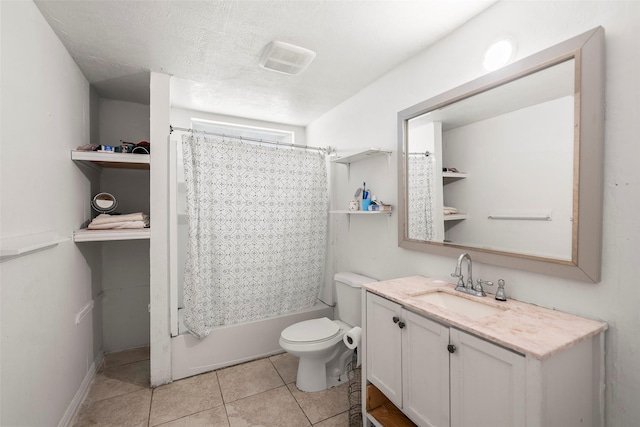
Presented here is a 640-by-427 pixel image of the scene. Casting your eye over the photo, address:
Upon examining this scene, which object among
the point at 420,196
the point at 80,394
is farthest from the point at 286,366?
the point at 420,196

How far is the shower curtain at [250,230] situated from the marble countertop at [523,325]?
1.41 meters

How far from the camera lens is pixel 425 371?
1301 mm

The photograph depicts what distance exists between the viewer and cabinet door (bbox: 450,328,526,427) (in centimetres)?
96

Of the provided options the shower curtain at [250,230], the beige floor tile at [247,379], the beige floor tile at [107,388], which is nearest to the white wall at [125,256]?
the beige floor tile at [107,388]

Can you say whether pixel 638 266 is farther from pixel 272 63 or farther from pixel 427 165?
pixel 272 63

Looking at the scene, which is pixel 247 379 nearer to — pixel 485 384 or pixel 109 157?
pixel 485 384

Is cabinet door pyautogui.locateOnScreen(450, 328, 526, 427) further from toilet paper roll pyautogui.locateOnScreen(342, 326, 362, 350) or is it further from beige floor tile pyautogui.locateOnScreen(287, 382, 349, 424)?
beige floor tile pyautogui.locateOnScreen(287, 382, 349, 424)

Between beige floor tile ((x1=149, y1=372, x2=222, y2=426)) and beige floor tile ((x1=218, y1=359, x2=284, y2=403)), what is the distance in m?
0.06

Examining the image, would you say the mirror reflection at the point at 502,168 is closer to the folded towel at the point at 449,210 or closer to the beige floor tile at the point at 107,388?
the folded towel at the point at 449,210

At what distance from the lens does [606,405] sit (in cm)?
111

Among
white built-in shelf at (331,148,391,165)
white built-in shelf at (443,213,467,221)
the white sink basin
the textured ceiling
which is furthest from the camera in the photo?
white built-in shelf at (331,148,391,165)

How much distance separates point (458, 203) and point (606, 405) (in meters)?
1.02

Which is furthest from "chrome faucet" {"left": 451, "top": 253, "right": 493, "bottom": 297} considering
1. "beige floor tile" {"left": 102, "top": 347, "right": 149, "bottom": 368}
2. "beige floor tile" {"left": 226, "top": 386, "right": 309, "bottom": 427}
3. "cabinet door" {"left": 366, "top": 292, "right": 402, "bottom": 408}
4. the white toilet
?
"beige floor tile" {"left": 102, "top": 347, "right": 149, "bottom": 368}

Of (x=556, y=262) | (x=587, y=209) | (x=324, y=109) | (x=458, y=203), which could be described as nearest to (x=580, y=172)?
(x=587, y=209)
